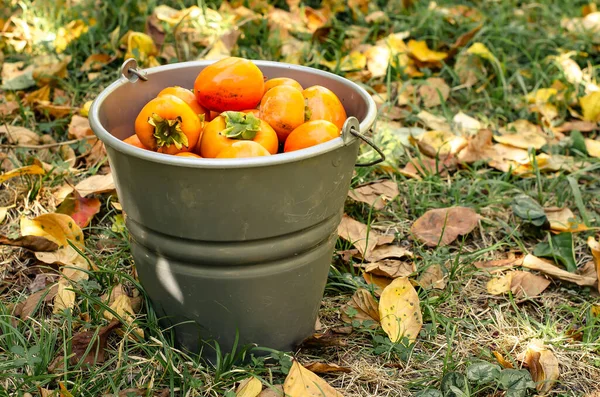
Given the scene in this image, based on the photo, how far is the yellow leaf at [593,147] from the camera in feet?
8.07

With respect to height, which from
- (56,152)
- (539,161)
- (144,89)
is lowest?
(539,161)

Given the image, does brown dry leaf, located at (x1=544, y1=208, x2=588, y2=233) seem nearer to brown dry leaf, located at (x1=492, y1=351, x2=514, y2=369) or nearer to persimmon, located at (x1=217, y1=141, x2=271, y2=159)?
brown dry leaf, located at (x1=492, y1=351, x2=514, y2=369)

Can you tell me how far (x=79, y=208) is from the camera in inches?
80.4

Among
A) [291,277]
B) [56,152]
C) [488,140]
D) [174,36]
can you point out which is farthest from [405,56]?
[291,277]

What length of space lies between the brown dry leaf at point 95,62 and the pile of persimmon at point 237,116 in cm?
119

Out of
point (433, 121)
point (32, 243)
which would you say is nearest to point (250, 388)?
point (32, 243)

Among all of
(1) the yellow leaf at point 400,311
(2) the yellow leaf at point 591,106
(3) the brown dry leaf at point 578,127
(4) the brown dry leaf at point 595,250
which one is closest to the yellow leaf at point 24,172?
(1) the yellow leaf at point 400,311

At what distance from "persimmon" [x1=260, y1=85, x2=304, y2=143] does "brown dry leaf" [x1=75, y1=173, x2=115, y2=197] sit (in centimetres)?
69

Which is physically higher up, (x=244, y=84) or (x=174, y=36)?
(x=244, y=84)

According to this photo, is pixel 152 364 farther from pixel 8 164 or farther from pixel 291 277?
pixel 8 164

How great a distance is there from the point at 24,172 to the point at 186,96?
695mm

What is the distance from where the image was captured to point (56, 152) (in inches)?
91.9

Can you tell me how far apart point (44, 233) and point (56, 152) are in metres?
0.52

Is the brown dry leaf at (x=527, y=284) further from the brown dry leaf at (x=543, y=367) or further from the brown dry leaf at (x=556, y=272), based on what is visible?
the brown dry leaf at (x=543, y=367)
